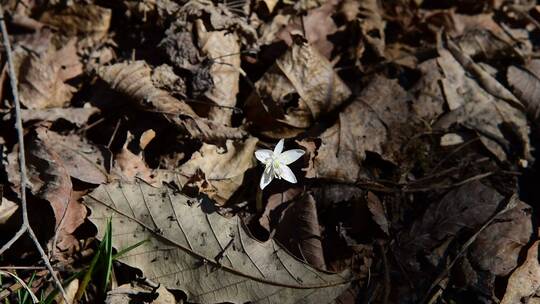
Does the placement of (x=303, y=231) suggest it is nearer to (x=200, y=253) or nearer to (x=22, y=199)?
(x=200, y=253)

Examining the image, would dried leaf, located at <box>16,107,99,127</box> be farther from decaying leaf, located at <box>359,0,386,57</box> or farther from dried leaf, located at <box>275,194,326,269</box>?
decaying leaf, located at <box>359,0,386,57</box>

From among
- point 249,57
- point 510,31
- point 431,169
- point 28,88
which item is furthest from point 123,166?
point 510,31

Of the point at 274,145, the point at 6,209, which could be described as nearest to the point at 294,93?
the point at 274,145

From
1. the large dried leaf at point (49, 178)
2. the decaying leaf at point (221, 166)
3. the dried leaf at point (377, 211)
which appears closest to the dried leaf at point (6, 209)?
the large dried leaf at point (49, 178)

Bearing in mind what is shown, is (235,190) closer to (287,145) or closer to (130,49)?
(287,145)

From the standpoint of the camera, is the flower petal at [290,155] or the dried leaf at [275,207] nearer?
the flower petal at [290,155]

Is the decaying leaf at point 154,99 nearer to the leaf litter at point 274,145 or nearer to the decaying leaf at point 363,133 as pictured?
the leaf litter at point 274,145

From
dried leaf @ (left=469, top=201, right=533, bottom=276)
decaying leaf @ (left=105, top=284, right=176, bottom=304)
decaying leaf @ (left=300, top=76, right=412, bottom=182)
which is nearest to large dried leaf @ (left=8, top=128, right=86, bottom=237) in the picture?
decaying leaf @ (left=105, top=284, right=176, bottom=304)
